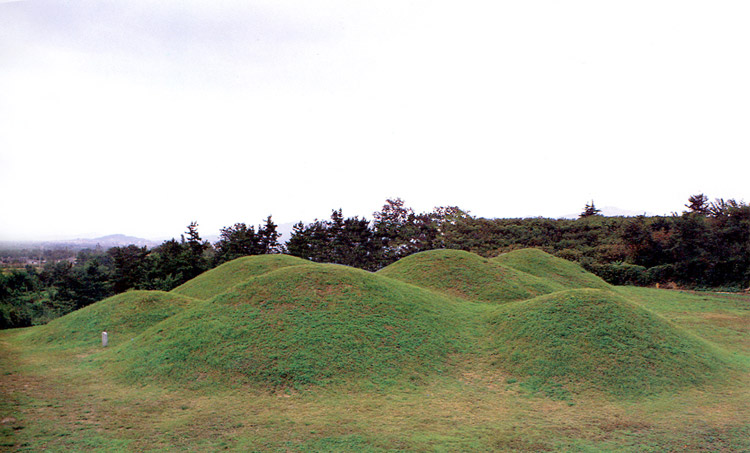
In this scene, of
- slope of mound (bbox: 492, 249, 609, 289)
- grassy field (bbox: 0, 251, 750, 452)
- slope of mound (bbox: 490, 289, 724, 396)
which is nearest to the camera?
grassy field (bbox: 0, 251, 750, 452)

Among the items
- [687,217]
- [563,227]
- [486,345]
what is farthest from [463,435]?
[563,227]

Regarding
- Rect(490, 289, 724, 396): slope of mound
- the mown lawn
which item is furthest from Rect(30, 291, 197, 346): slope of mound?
Rect(490, 289, 724, 396): slope of mound

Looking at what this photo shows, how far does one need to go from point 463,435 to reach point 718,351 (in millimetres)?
8906

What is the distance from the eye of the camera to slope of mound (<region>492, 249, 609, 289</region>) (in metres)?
21.0

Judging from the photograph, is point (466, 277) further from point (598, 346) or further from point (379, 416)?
point (379, 416)

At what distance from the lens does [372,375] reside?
31.0 ft

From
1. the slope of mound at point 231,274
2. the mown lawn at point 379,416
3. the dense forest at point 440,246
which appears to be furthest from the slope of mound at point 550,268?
the mown lawn at point 379,416

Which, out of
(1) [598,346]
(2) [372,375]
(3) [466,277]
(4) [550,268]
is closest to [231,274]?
(3) [466,277]

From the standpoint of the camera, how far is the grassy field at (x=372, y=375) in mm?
6910

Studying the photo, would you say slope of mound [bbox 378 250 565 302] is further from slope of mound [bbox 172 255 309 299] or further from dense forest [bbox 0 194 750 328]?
dense forest [bbox 0 194 750 328]

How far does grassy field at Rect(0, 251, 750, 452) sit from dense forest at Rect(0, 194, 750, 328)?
7574mm

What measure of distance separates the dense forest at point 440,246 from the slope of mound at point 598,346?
46.8 ft

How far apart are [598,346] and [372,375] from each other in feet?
17.8

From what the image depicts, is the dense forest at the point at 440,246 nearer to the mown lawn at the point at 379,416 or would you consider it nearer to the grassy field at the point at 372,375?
the grassy field at the point at 372,375
